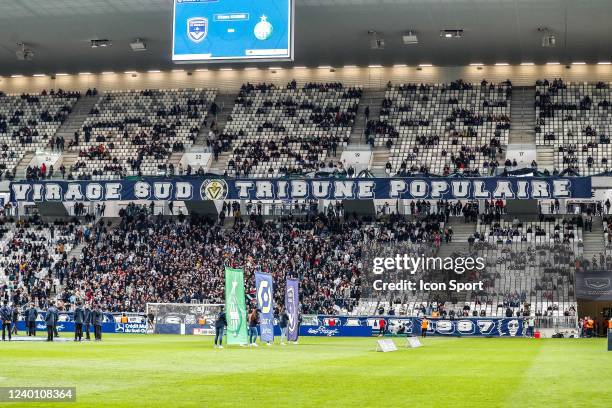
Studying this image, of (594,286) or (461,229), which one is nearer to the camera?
(594,286)

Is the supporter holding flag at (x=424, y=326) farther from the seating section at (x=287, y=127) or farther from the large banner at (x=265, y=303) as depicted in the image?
the seating section at (x=287, y=127)

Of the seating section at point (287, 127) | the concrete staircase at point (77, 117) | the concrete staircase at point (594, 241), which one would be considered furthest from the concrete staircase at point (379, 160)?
the concrete staircase at point (77, 117)

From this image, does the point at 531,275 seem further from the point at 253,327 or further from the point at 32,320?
the point at 32,320

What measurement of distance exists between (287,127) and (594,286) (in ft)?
100

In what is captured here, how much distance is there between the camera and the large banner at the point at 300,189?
63281mm

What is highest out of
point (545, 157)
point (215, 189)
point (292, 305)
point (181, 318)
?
point (545, 157)

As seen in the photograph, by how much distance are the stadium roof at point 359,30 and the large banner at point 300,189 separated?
10.7m

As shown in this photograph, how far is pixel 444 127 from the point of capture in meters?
75.6

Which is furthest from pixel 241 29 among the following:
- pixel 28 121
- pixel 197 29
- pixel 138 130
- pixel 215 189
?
pixel 28 121

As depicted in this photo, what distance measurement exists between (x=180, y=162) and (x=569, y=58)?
3076cm

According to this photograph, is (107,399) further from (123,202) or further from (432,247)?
(123,202)

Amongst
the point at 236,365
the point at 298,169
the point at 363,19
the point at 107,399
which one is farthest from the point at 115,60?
the point at 107,399

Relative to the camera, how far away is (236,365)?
25844 millimetres

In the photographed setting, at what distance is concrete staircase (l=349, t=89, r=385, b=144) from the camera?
3031 inches
